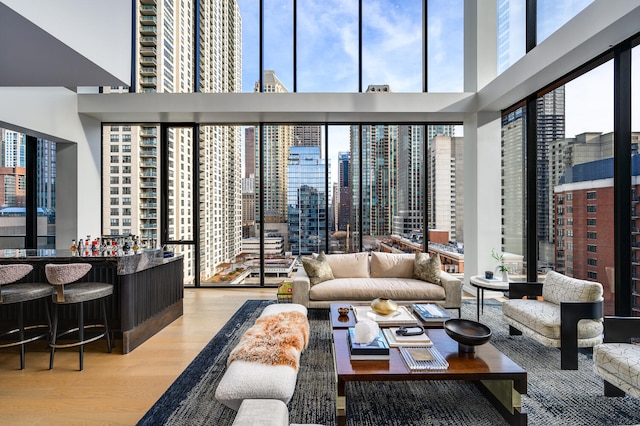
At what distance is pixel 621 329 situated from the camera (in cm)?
223

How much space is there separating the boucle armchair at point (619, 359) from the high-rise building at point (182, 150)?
5.00m

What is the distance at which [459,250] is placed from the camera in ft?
18.4

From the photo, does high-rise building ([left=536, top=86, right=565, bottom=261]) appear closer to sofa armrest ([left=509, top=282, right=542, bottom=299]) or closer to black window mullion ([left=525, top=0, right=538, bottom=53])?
black window mullion ([left=525, top=0, right=538, bottom=53])

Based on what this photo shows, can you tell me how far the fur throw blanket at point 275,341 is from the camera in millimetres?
2021

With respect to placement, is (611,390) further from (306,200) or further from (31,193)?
(31,193)

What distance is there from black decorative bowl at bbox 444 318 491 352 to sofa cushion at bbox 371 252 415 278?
2.02 meters

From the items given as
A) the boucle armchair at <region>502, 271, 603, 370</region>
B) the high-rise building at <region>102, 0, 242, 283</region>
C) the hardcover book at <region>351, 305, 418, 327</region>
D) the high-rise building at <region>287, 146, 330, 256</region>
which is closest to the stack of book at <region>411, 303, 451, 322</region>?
the hardcover book at <region>351, 305, 418, 327</region>

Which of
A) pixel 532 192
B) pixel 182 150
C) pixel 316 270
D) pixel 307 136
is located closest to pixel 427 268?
pixel 316 270

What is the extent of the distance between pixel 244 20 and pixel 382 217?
4331 mm

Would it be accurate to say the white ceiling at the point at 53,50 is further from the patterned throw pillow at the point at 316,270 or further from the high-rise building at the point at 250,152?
the high-rise building at the point at 250,152

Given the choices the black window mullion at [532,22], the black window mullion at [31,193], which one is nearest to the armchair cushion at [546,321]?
the black window mullion at [532,22]

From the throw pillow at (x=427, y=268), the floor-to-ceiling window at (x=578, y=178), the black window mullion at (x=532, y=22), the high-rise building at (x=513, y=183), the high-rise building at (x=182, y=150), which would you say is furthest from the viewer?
the high-rise building at (x=182, y=150)

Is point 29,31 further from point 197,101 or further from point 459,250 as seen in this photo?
point 459,250

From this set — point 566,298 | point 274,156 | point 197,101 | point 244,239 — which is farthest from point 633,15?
point 244,239
